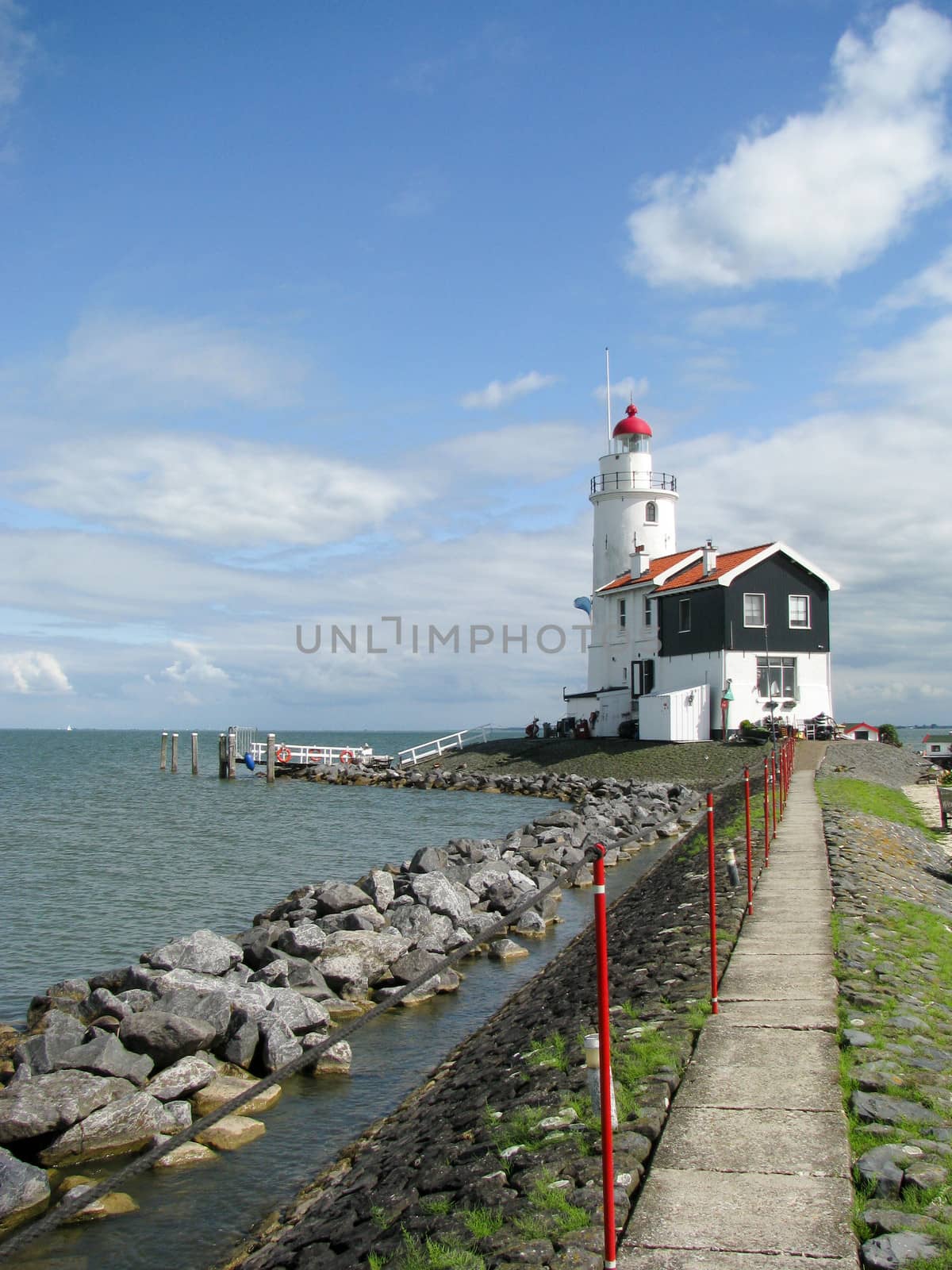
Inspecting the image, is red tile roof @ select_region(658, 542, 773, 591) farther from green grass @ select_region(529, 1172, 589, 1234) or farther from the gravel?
green grass @ select_region(529, 1172, 589, 1234)

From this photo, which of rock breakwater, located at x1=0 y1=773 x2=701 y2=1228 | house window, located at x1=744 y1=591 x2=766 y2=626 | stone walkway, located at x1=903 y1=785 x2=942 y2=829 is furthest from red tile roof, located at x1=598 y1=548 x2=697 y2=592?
rock breakwater, located at x1=0 y1=773 x2=701 y2=1228

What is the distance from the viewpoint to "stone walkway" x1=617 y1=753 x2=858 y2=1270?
4.23 meters

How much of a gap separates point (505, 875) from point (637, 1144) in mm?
12983

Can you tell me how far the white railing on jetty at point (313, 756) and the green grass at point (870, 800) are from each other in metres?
33.0

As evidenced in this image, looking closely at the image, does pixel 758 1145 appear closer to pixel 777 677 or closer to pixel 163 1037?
pixel 163 1037

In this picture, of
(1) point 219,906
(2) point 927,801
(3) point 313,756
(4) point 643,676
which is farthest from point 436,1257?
(3) point 313,756

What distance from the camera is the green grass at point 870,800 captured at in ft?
66.6

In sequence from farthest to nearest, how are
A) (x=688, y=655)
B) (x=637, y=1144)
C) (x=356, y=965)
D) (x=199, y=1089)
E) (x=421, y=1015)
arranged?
(x=688, y=655) < (x=356, y=965) < (x=421, y=1015) < (x=199, y=1089) < (x=637, y=1144)

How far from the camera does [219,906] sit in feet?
62.8

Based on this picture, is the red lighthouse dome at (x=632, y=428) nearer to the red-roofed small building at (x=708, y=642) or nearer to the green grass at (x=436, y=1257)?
the red-roofed small building at (x=708, y=642)

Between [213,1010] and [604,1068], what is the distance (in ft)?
21.9

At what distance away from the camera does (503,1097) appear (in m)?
6.99

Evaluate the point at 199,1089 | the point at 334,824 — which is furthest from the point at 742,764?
the point at 199,1089

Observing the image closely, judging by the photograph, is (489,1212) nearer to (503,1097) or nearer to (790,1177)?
(790,1177)
